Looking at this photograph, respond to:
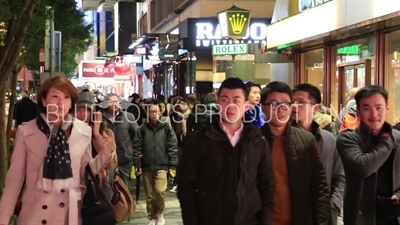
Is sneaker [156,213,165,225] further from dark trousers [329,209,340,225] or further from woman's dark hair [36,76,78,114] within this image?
woman's dark hair [36,76,78,114]

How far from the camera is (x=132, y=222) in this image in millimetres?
10359

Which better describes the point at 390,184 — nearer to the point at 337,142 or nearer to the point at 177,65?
the point at 337,142

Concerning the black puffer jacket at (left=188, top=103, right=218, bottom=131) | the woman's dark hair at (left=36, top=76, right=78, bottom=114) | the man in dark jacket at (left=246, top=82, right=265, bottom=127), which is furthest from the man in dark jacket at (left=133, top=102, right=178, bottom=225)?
the woman's dark hair at (left=36, top=76, right=78, bottom=114)

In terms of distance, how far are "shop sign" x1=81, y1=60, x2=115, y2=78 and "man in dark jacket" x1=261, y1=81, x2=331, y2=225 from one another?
32252 millimetres

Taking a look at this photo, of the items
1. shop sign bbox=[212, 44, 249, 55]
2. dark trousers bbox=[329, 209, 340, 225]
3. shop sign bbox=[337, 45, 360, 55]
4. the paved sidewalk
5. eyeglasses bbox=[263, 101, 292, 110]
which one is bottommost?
the paved sidewalk

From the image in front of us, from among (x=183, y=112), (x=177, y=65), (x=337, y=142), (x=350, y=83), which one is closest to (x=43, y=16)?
(x=183, y=112)

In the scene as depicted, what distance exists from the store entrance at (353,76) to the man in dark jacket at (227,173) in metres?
9.58

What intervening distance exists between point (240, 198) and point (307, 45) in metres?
13.5

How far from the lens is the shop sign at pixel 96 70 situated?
36.8 metres

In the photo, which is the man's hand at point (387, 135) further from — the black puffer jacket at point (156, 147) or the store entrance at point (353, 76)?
the store entrance at point (353, 76)

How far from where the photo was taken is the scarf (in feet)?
14.9

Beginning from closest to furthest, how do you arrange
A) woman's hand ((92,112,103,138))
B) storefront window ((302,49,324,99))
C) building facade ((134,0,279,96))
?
woman's hand ((92,112,103,138)), storefront window ((302,49,324,99)), building facade ((134,0,279,96))

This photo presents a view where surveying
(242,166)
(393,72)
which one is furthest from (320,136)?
(393,72)

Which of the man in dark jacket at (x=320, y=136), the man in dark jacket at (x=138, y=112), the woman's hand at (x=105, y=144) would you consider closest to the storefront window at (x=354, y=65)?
the man in dark jacket at (x=138, y=112)
